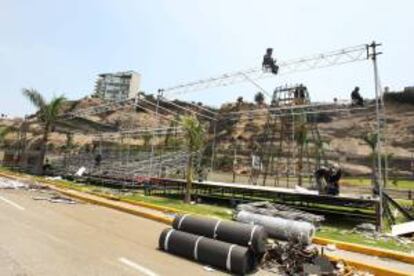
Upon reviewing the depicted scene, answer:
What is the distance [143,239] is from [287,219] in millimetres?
4326

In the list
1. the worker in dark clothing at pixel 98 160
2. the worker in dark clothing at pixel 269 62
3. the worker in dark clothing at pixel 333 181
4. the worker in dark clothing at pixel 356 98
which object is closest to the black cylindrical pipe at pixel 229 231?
the worker in dark clothing at pixel 333 181

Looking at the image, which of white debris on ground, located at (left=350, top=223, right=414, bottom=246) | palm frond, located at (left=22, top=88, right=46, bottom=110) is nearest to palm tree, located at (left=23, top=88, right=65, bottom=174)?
palm frond, located at (left=22, top=88, right=46, bottom=110)

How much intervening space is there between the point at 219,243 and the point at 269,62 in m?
16.2

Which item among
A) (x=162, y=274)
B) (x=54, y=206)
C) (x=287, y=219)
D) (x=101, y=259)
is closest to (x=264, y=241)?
(x=162, y=274)

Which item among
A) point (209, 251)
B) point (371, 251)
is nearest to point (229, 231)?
point (209, 251)

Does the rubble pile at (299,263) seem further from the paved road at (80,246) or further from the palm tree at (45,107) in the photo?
the palm tree at (45,107)

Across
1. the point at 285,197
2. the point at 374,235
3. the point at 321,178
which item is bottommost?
the point at 374,235

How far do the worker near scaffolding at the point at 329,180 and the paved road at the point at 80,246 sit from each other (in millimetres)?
7307

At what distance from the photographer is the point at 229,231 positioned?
8.48 meters

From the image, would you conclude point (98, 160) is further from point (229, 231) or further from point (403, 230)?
point (229, 231)

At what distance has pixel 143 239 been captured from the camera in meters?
10.9

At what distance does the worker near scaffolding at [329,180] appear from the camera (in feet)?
55.8

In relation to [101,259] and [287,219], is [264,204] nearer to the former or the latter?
[287,219]

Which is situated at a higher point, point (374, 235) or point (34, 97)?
point (34, 97)
